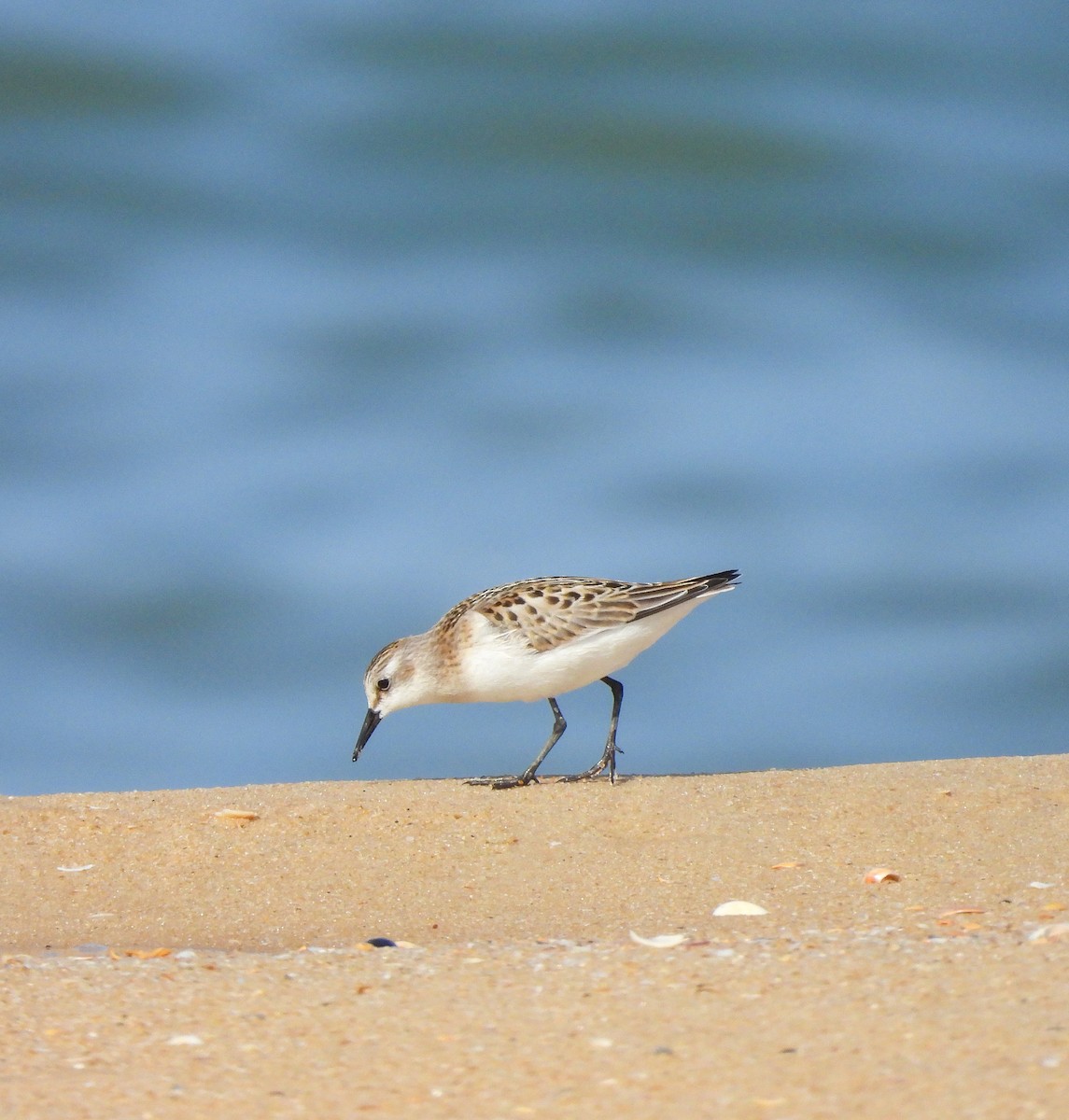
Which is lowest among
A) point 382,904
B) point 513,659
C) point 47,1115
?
point 47,1115

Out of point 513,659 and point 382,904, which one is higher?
point 513,659

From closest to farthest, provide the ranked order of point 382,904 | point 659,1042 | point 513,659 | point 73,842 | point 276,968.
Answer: point 659,1042, point 276,968, point 382,904, point 73,842, point 513,659

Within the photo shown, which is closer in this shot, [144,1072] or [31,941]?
[144,1072]

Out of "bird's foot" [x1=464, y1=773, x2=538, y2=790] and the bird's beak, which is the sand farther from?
the bird's beak

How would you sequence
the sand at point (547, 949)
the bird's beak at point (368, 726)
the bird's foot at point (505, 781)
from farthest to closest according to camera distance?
the bird's beak at point (368, 726), the bird's foot at point (505, 781), the sand at point (547, 949)

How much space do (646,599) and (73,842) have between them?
237cm

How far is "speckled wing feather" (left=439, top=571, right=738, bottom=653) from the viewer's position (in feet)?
22.0

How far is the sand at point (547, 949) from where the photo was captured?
3.08 m

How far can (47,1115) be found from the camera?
304 centimetres

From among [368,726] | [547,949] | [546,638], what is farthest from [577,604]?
[547,949]

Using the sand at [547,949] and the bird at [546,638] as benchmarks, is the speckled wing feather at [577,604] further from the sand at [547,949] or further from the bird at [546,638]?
the sand at [547,949]

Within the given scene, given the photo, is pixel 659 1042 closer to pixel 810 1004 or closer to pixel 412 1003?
pixel 810 1004

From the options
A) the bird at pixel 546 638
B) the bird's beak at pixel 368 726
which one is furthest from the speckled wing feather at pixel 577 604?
the bird's beak at pixel 368 726

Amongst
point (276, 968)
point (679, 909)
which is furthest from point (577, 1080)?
point (679, 909)
